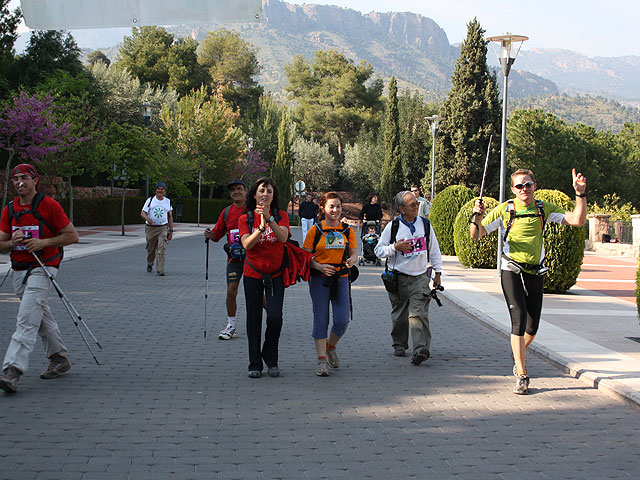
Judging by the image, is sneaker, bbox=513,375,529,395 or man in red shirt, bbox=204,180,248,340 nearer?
sneaker, bbox=513,375,529,395

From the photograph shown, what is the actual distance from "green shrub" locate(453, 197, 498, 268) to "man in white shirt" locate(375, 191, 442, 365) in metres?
10.4

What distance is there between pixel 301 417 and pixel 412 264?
2.64 metres

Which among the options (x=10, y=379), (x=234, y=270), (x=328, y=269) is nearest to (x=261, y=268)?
(x=328, y=269)

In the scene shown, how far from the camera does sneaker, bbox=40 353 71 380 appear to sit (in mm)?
6668

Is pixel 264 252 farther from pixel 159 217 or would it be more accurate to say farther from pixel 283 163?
pixel 283 163

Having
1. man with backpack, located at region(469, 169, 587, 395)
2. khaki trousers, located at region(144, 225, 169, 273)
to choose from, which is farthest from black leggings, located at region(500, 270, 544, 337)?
khaki trousers, located at region(144, 225, 169, 273)

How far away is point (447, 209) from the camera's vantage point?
22.2 metres

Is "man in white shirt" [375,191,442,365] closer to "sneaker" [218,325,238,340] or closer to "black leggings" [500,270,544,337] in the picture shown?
"black leggings" [500,270,544,337]

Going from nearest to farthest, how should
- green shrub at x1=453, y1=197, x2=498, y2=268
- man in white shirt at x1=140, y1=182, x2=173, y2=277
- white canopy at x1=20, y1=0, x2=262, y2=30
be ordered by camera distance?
1. white canopy at x1=20, y1=0, x2=262, y2=30
2. man in white shirt at x1=140, y1=182, x2=173, y2=277
3. green shrub at x1=453, y1=197, x2=498, y2=268

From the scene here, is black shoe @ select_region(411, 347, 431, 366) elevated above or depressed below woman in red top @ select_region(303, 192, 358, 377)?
below

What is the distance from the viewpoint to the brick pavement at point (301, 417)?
4531 millimetres

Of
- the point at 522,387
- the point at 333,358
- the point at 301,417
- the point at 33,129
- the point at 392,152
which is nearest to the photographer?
the point at 301,417

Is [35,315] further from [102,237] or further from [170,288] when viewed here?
[102,237]

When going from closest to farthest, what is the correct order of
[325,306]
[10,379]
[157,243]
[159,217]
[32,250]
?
[10,379] < [32,250] < [325,306] < [159,217] < [157,243]
